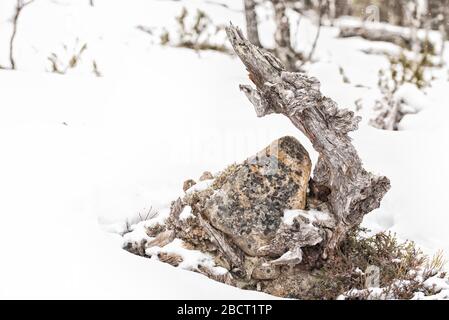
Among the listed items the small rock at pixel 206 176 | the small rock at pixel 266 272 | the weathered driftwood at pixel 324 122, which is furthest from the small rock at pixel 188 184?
the weathered driftwood at pixel 324 122

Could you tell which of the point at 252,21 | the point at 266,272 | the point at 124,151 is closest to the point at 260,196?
the point at 266,272

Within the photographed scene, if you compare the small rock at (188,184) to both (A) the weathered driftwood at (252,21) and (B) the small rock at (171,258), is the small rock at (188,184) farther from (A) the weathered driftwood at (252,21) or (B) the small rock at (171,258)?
(A) the weathered driftwood at (252,21)

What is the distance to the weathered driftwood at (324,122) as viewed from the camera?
424cm

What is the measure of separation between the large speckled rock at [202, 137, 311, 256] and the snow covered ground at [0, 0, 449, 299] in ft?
1.82

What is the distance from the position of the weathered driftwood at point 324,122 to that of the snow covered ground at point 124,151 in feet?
3.20

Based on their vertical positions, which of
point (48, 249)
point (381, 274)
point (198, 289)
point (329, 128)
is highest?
point (329, 128)

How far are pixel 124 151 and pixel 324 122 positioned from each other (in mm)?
2244

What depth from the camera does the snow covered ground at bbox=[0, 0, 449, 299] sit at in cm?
403

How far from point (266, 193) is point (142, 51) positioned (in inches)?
200

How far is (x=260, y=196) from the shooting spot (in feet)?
15.1

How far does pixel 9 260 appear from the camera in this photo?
391 centimetres

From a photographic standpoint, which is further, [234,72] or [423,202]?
[234,72]

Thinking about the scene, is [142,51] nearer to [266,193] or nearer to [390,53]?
[266,193]

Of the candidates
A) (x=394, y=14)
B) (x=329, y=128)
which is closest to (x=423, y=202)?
(x=329, y=128)
